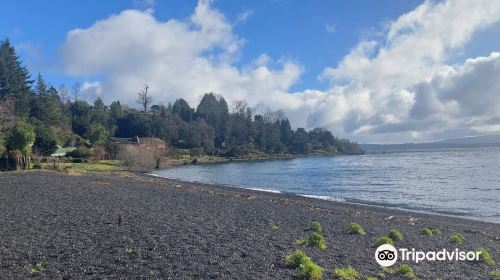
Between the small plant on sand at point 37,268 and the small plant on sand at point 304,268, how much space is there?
5.54m

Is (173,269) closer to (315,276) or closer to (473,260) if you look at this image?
(315,276)

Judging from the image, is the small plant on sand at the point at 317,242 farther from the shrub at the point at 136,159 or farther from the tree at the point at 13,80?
the tree at the point at 13,80

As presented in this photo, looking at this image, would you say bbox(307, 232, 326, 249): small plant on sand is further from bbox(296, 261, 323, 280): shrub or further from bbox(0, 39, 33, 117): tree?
bbox(0, 39, 33, 117): tree

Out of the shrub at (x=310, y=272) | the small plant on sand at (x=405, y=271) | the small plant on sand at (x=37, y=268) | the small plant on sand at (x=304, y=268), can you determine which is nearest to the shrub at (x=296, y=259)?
the small plant on sand at (x=304, y=268)

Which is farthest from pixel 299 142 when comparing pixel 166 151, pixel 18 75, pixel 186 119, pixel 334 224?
pixel 334 224

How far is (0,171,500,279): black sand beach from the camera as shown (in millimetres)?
A: 8992

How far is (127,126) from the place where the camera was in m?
124

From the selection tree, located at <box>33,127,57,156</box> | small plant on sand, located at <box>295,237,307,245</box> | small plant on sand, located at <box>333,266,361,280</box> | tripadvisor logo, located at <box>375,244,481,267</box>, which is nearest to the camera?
small plant on sand, located at <box>333,266,361,280</box>

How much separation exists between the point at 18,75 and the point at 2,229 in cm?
8421

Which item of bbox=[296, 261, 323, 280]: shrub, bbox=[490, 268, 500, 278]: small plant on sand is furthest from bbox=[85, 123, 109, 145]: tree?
bbox=[490, 268, 500, 278]: small plant on sand

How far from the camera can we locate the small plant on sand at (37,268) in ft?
27.5

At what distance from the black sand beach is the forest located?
94.3 ft

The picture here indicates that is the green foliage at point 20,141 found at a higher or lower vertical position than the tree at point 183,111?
lower

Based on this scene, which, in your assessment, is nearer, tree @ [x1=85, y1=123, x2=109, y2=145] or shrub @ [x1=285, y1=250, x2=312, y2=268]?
shrub @ [x1=285, y1=250, x2=312, y2=268]
